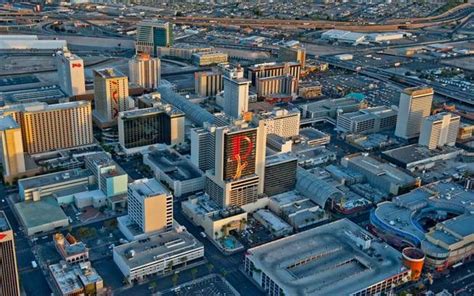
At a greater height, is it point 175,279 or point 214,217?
point 214,217

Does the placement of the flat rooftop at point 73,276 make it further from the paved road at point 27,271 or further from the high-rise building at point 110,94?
the high-rise building at point 110,94

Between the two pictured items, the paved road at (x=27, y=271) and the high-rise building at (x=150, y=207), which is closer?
the paved road at (x=27, y=271)

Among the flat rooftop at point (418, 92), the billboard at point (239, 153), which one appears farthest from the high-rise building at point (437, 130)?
the billboard at point (239, 153)

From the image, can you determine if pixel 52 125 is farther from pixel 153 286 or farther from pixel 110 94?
pixel 153 286

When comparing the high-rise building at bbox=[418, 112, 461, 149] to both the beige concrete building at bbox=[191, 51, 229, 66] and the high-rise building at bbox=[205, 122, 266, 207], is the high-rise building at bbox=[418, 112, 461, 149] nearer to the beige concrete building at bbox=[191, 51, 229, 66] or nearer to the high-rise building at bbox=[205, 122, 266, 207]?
the high-rise building at bbox=[205, 122, 266, 207]

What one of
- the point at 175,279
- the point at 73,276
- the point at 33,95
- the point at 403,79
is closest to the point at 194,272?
the point at 175,279

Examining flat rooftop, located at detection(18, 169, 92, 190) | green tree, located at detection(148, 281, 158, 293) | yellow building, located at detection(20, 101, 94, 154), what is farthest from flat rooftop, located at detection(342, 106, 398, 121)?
green tree, located at detection(148, 281, 158, 293)

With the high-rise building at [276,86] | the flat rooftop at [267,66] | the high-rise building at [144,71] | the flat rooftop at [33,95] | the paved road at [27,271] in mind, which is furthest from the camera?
the flat rooftop at [267,66]
